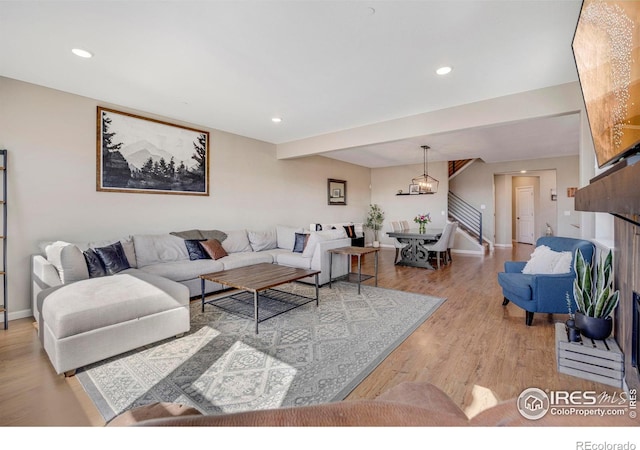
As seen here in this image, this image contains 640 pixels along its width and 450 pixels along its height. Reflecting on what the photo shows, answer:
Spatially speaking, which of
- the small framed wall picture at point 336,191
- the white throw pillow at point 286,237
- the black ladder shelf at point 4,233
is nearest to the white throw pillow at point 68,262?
the black ladder shelf at point 4,233

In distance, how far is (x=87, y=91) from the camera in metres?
3.43

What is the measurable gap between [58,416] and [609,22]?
3.24 metres

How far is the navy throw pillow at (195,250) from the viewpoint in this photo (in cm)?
413

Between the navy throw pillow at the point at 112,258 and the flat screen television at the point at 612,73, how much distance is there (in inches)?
161

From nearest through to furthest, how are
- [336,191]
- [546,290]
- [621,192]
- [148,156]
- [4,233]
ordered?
[621,192] < [546,290] < [4,233] < [148,156] < [336,191]

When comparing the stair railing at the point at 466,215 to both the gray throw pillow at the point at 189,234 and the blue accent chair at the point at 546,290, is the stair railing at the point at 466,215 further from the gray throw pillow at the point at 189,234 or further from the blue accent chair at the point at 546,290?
the gray throw pillow at the point at 189,234

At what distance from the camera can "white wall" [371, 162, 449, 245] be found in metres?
8.16

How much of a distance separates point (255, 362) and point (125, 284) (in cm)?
136

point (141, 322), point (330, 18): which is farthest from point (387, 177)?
point (141, 322)

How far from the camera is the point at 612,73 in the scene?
113cm

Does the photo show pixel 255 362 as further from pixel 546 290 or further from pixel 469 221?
pixel 469 221

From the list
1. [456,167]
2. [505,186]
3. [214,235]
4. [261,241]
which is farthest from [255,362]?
[505,186]

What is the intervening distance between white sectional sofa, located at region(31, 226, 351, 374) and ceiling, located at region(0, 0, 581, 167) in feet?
5.92

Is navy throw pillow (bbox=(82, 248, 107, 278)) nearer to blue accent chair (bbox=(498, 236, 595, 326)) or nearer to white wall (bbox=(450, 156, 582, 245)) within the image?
blue accent chair (bbox=(498, 236, 595, 326))
